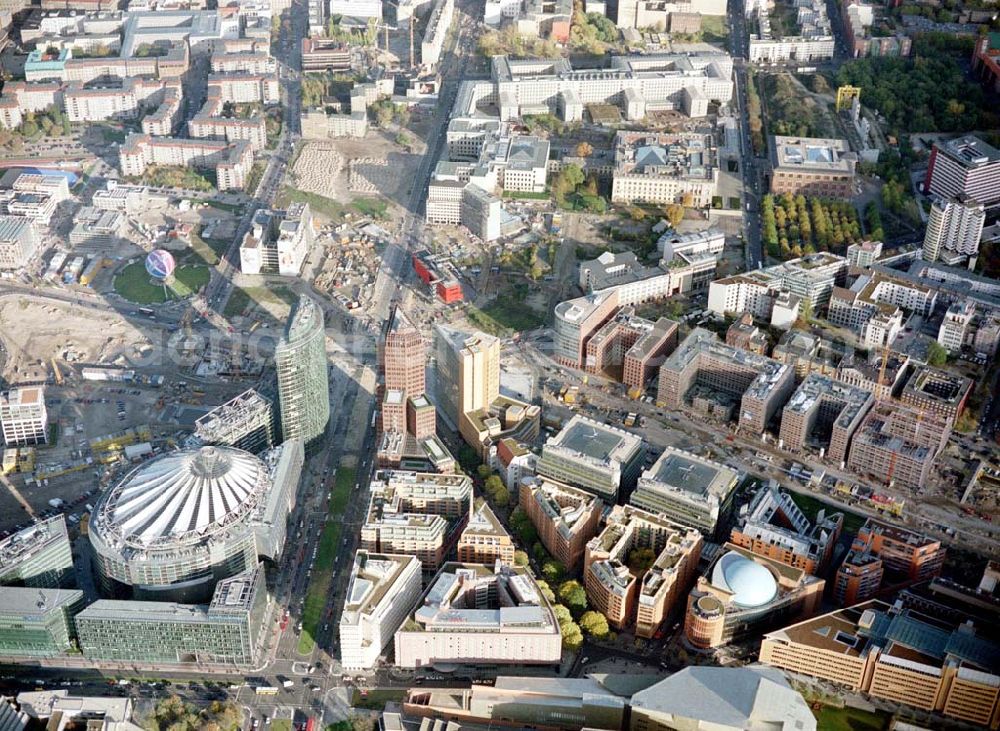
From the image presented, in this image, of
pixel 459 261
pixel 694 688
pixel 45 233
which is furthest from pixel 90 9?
pixel 694 688

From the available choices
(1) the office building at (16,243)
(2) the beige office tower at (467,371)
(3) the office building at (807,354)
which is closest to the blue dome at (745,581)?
(2) the beige office tower at (467,371)

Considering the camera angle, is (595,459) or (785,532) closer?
(785,532)

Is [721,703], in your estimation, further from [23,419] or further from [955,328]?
[23,419]

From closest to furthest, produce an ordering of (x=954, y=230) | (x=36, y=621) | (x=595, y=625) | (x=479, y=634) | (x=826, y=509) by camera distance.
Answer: (x=479, y=634) < (x=36, y=621) < (x=595, y=625) < (x=826, y=509) < (x=954, y=230)

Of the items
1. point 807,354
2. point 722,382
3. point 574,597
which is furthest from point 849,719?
point 807,354

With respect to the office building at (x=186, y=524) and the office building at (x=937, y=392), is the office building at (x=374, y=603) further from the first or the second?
the office building at (x=937, y=392)

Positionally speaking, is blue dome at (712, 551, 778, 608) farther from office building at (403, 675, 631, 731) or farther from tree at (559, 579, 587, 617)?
office building at (403, 675, 631, 731)

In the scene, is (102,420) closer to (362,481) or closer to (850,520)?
(362,481)
